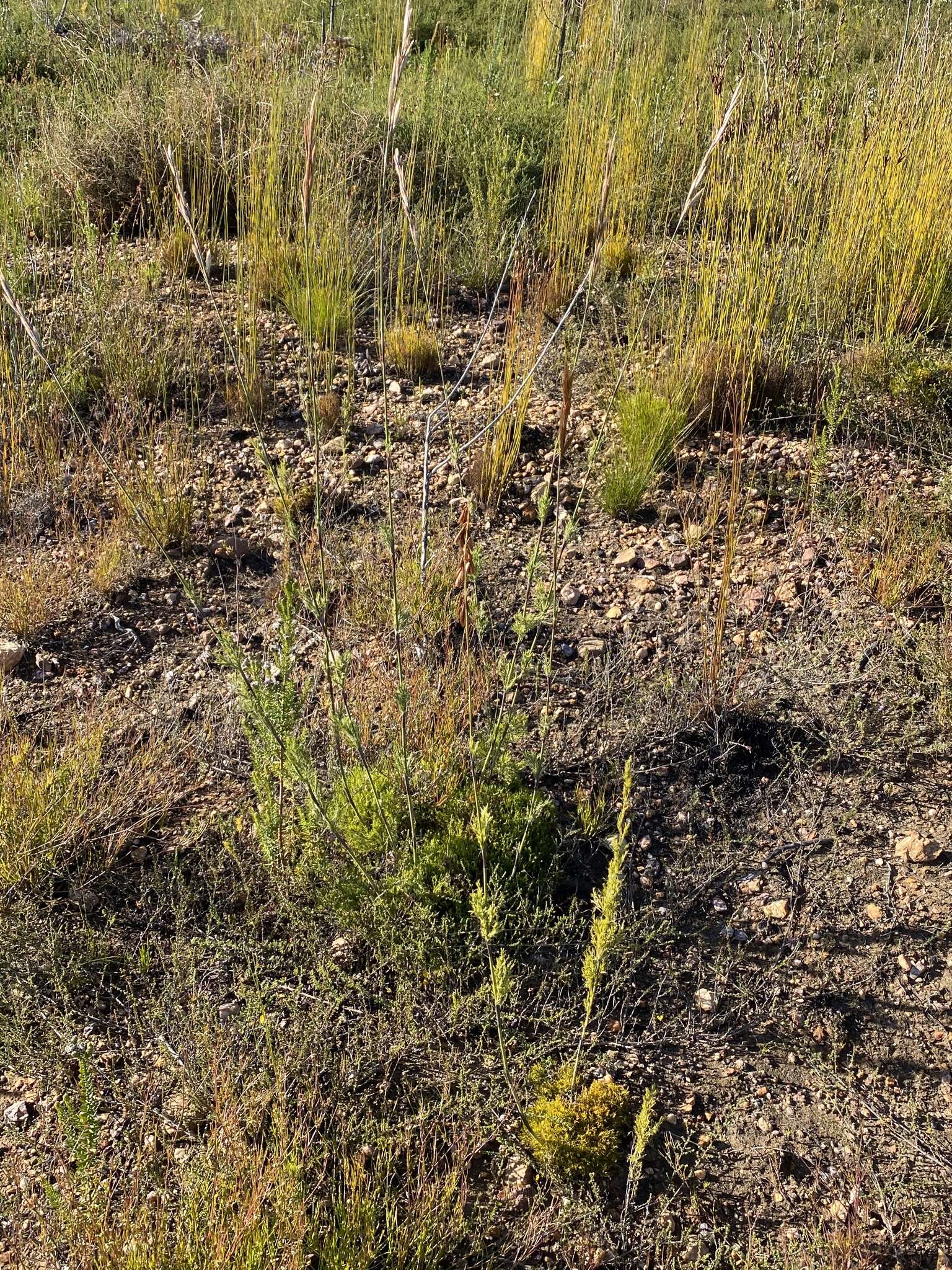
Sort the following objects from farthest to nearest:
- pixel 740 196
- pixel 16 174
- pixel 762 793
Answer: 1. pixel 16 174
2. pixel 740 196
3. pixel 762 793

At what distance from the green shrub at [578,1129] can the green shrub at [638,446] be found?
5.77 ft

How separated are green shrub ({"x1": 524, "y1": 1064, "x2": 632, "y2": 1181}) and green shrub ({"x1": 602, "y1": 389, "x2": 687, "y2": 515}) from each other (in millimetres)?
1759

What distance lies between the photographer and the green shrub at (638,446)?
9.90 feet

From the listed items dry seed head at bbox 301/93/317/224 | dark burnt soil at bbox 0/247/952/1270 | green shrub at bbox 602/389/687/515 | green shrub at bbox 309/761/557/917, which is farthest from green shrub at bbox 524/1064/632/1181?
green shrub at bbox 602/389/687/515

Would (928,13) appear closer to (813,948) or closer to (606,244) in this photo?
(606,244)

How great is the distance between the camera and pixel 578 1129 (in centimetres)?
173

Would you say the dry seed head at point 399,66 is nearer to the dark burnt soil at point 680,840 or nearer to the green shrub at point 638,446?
the dark burnt soil at point 680,840

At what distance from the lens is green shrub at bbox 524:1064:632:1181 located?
1.71 metres

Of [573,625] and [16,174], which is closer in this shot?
[573,625]

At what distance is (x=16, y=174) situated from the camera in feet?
13.1

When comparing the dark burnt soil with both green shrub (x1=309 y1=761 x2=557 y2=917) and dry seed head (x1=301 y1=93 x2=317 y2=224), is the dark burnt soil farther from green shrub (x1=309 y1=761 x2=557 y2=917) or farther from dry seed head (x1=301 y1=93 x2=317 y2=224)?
dry seed head (x1=301 y1=93 x2=317 y2=224)

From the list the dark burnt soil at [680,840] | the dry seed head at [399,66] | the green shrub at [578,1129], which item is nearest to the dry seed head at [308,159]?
the dry seed head at [399,66]

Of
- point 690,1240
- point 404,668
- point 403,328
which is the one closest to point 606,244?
point 403,328

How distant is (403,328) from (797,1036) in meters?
2.67
